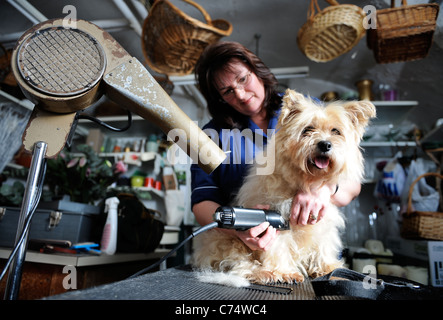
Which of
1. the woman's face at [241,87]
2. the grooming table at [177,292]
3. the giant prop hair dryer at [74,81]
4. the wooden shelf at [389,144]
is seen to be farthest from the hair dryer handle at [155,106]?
the wooden shelf at [389,144]

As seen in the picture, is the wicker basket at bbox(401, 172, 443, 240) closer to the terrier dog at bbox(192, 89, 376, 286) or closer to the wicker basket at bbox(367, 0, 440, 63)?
the wicker basket at bbox(367, 0, 440, 63)

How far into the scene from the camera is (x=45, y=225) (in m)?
1.50

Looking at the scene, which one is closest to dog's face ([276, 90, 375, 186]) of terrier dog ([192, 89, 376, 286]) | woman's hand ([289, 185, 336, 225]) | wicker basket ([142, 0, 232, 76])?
terrier dog ([192, 89, 376, 286])

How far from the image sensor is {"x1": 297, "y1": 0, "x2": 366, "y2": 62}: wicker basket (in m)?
1.91

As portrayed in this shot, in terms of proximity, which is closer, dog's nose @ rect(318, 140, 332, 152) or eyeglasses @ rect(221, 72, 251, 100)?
dog's nose @ rect(318, 140, 332, 152)

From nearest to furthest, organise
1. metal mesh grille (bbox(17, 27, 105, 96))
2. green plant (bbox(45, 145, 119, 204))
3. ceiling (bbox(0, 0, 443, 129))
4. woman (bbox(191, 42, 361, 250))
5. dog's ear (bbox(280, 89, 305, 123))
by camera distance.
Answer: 1. metal mesh grille (bbox(17, 27, 105, 96))
2. dog's ear (bbox(280, 89, 305, 123))
3. woman (bbox(191, 42, 361, 250))
4. green plant (bbox(45, 145, 119, 204))
5. ceiling (bbox(0, 0, 443, 129))

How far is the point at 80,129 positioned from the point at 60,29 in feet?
12.2

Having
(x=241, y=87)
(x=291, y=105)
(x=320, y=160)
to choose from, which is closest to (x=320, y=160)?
(x=320, y=160)

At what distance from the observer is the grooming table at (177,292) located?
0.51m

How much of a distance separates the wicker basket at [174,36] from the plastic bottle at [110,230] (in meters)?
1.16

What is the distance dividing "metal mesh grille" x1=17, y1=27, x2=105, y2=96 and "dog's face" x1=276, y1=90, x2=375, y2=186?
0.77 m

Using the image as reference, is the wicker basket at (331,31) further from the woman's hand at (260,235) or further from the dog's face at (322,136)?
the woman's hand at (260,235)

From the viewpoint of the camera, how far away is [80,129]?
3801 millimetres

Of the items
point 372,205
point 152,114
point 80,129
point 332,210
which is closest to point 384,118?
point 372,205
